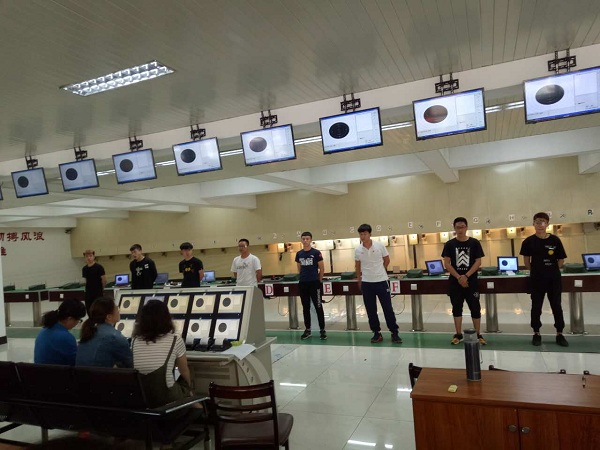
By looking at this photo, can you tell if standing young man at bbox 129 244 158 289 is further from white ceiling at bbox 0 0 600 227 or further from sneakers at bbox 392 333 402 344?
sneakers at bbox 392 333 402 344

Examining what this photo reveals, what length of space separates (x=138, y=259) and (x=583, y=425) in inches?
227

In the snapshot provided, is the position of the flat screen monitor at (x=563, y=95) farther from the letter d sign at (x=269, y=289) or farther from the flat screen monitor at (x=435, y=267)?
the letter d sign at (x=269, y=289)

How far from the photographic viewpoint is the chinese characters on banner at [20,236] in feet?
49.9

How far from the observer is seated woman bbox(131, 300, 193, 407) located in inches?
104

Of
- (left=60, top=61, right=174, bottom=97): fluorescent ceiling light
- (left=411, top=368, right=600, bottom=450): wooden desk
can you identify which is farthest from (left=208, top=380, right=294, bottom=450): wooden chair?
(left=60, top=61, right=174, bottom=97): fluorescent ceiling light

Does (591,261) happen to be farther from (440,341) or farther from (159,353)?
(159,353)

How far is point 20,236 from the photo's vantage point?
15.8 meters

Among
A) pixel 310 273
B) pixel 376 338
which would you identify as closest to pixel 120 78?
pixel 310 273

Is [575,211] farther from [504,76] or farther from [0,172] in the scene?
[0,172]

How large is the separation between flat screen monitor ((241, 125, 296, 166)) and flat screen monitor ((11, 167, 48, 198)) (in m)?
3.67

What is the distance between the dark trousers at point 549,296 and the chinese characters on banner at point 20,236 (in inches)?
673

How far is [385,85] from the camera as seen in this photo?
4559 mm

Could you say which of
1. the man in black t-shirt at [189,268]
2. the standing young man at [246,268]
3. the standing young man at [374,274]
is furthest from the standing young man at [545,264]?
the man in black t-shirt at [189,268]

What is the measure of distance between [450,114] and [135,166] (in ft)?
14.2
